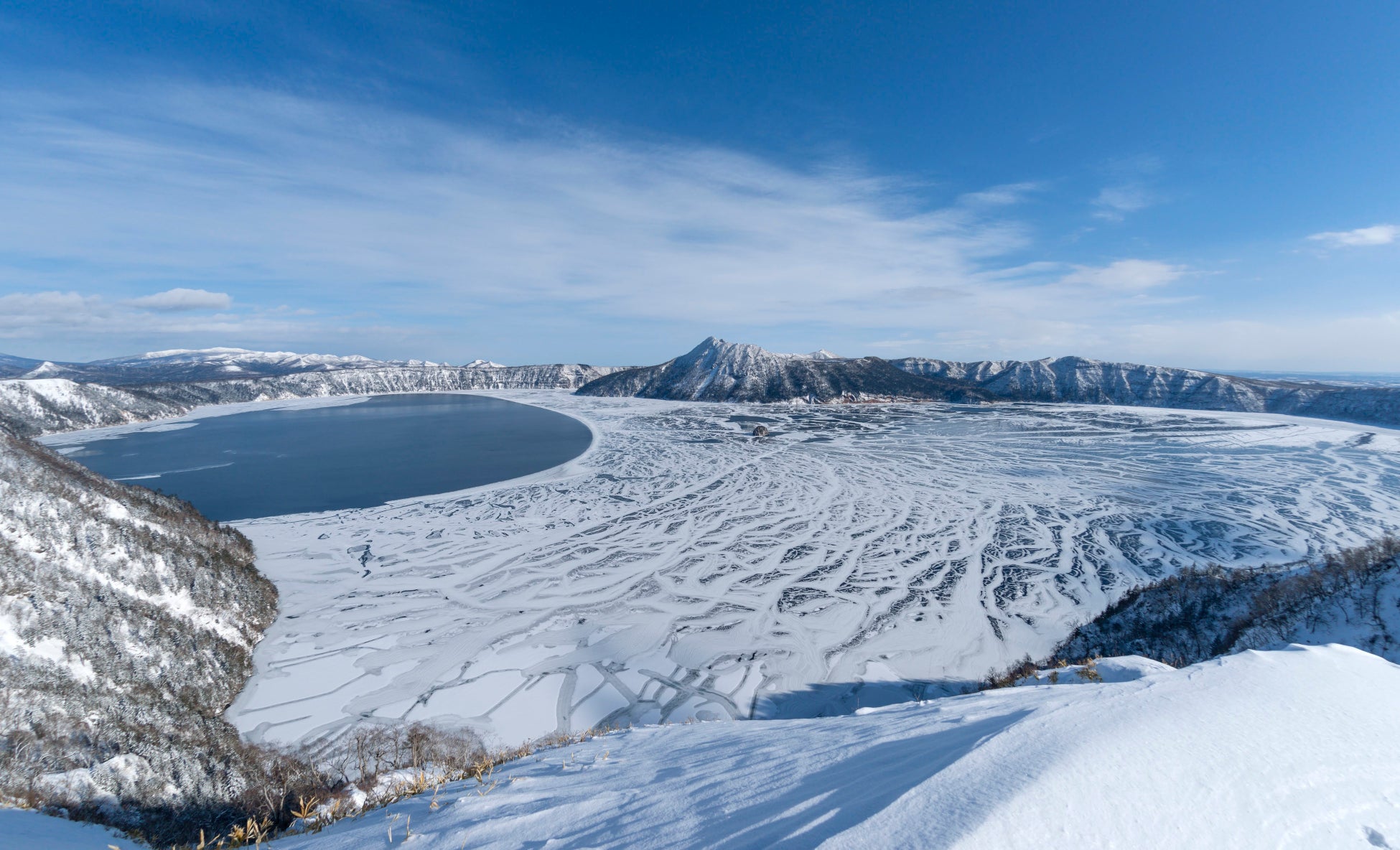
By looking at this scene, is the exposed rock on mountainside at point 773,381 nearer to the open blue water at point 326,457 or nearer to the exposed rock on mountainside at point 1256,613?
the open blue water at point 326,457

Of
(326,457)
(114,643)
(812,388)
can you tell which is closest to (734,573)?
(114,643)

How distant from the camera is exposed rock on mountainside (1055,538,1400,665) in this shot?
8242 millimetres

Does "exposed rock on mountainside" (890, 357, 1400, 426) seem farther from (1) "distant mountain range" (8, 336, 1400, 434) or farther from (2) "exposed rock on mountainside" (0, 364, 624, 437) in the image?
(2) "exposed rock on mountainside" (0, 364, 624, 437)

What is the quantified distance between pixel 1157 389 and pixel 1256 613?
94565 millimetres

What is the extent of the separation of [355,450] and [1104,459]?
5604 centimetres

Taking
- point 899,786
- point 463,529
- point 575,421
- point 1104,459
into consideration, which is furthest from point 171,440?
point 1104,459

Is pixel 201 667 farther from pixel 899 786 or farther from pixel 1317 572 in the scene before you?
pixel 1317 572

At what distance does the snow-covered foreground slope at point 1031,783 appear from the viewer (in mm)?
2580

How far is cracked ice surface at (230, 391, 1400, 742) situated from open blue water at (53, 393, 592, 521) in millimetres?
3903

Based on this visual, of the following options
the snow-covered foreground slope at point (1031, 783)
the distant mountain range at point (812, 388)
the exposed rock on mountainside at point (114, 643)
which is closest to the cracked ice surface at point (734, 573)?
the exposed rock on mountainside at point (114, 643)

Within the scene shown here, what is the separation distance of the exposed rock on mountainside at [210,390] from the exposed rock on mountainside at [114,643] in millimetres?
59248

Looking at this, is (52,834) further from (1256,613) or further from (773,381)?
(773,381)

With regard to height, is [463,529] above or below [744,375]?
below

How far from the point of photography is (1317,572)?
10438mm
